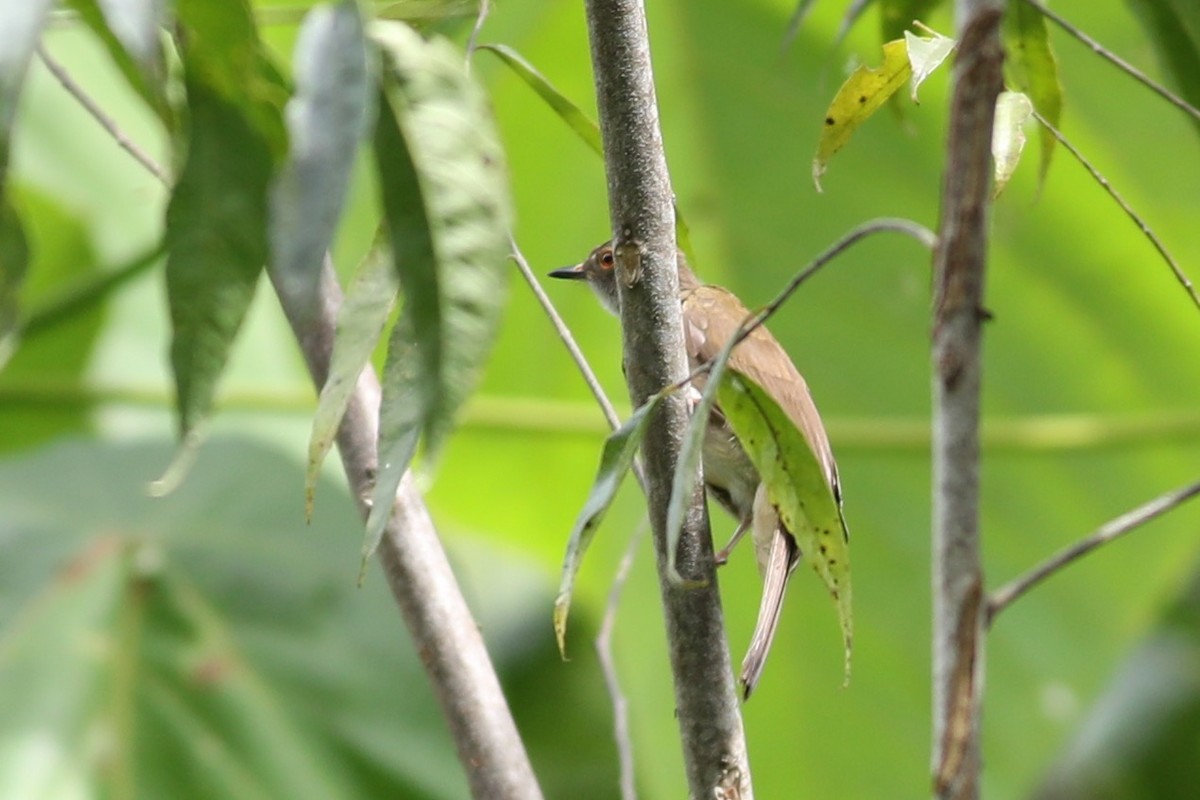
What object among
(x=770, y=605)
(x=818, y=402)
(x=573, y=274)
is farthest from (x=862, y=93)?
(x=818, y=402)

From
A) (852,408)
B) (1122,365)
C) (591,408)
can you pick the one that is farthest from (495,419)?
(1122,365)

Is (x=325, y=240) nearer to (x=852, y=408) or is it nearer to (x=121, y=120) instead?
(x=852, y=408)

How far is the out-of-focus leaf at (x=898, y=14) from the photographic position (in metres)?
2.11

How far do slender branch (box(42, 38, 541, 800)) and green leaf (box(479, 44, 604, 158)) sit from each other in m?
0.38

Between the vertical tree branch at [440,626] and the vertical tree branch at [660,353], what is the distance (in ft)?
1.21

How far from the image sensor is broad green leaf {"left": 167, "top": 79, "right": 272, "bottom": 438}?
121 cm

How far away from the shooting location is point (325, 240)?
3.30 ft

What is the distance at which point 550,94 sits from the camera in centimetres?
181

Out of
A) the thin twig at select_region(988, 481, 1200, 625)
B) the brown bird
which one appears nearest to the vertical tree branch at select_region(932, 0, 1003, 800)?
the thin twig at select_region(988, 481, 1200, 625)

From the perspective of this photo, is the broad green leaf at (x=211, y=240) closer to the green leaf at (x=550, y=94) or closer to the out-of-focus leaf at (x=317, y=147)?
the out-of-focus leaf at (x=317, y=147)

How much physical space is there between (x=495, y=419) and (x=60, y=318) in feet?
4.74

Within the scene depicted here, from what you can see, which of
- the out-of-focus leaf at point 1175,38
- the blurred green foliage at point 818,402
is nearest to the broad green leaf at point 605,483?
the out-of-focus leaf at point 1175,38

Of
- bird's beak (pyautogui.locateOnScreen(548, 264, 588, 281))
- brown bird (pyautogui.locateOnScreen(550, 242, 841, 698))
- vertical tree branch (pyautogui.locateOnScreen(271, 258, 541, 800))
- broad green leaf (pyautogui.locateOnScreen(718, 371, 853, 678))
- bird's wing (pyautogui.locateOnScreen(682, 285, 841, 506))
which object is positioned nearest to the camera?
broad green leaf (pyautogui.locateOnScreen(718, 371, 853, 678))

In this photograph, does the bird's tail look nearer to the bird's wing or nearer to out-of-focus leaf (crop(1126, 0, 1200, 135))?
the bird's wing
